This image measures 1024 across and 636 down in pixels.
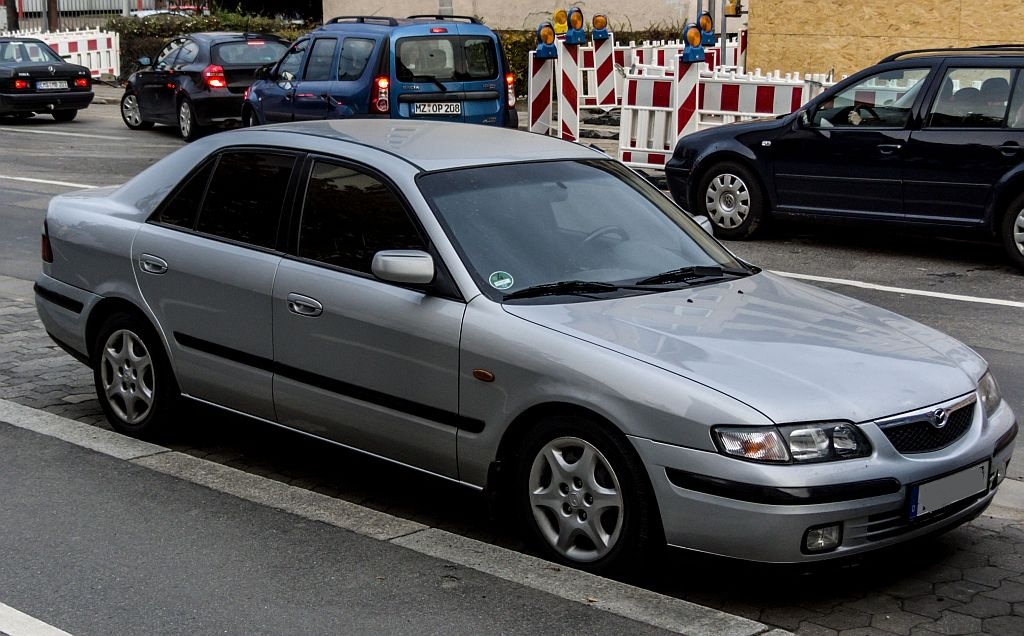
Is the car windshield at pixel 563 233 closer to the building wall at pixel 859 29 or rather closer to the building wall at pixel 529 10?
the building wall at pixel 859 29

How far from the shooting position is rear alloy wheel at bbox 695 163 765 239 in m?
12.2

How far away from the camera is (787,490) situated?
424cm

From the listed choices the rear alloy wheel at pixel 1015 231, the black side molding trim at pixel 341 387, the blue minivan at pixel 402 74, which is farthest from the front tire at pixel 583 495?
the blue minivan at pixel 402 74

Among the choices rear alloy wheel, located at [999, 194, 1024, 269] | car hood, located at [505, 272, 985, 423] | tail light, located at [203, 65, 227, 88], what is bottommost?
rear alloy wheel, located at [999, 194, 1024, 269]

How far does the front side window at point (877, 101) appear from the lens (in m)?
11.2

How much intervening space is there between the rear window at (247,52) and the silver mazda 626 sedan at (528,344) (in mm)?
15530

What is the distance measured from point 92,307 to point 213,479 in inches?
47.0

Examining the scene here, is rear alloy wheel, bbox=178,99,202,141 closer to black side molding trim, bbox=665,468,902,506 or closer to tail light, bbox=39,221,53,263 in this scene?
tail light, bbox=39,221,53,263

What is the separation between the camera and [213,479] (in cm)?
577

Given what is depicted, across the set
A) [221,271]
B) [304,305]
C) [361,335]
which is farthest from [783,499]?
[221,271]

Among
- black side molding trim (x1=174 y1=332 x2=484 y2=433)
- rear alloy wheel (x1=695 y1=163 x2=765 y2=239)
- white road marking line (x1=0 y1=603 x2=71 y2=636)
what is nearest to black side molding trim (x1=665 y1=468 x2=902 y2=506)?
black side molding trim (x1=174 y1=332 x2=484 y2=433)

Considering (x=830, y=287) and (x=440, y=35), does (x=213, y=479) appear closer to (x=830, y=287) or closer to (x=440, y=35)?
(x=830, y=287)

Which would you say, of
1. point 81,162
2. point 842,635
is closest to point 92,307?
point 842,635

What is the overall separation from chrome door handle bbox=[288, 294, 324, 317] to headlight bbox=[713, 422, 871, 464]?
180 centimetres
